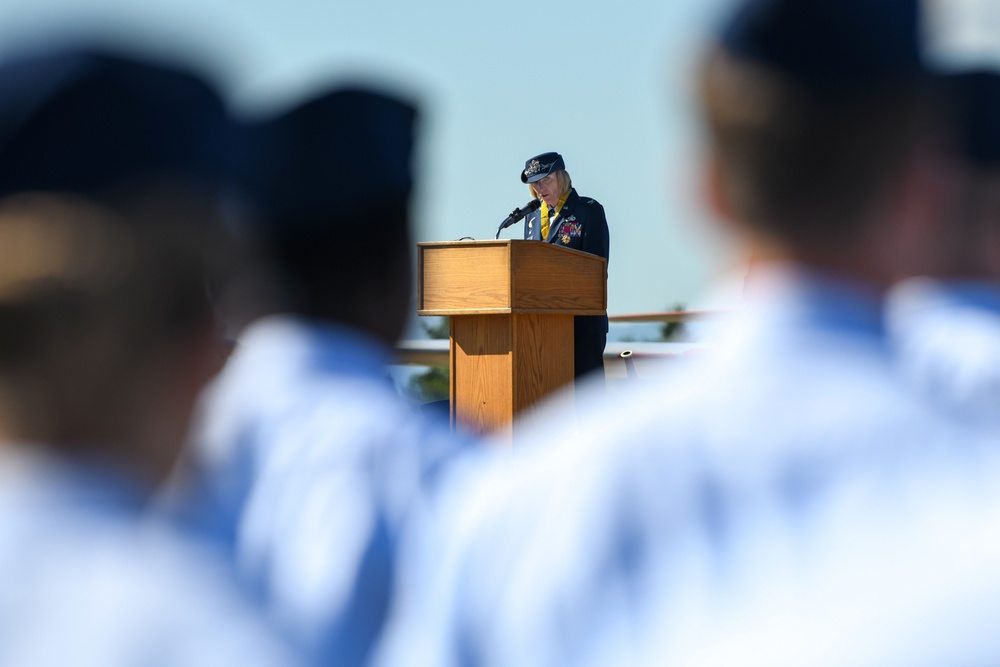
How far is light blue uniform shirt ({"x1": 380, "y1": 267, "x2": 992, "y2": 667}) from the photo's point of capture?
103 cm

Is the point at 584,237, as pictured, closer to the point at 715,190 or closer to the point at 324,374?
the point at 324,374

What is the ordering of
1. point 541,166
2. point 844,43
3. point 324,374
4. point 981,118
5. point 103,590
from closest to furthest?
point 103,590 < point 844,43 < point 324,374 < point 981,118 < point 541,166

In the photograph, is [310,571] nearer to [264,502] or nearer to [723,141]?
[264,502]

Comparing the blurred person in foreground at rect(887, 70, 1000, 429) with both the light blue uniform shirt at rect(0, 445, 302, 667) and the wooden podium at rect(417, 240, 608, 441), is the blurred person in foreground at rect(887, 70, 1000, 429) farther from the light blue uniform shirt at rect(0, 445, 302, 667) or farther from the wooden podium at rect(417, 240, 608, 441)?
the wooden podium at rect(417, 240, 608, 441)

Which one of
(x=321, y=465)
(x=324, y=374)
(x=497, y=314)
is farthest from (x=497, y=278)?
(x=321, y=465)

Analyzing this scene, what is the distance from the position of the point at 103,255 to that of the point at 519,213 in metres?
5.12

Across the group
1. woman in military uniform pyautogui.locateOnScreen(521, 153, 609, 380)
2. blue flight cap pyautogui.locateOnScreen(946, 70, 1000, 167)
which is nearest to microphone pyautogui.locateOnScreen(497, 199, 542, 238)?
woman in military uniform pyautogui.locateOnScreen(521, 153, 609, 380)

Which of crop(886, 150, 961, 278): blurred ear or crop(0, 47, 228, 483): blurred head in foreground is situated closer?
crop(0, 47, 228, 483): blurred head in foreground

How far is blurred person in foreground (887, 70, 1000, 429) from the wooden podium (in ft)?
8.42

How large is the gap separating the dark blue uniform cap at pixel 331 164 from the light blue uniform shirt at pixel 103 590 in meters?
1.00

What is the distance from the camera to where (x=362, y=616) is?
153 cm

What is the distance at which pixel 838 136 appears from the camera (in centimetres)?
108

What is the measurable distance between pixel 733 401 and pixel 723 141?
24 centimetres

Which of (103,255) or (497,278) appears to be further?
(497,278)
